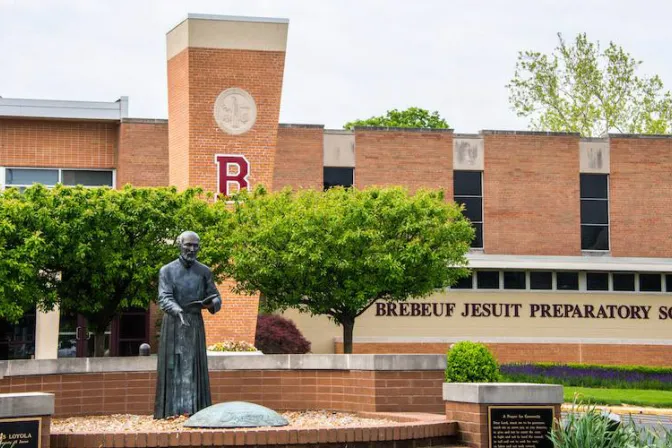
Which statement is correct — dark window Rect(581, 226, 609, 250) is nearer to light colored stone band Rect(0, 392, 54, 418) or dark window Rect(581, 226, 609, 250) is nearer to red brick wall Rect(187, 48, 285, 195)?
red brick wall Rect(187, 48, 285, 195)

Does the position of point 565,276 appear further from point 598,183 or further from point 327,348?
point 327,348

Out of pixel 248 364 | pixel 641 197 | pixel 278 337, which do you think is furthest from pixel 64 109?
pixel 248 364

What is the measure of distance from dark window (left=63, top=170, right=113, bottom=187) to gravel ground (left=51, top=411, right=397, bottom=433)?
27965 millimetres

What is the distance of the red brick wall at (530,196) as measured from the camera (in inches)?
1848

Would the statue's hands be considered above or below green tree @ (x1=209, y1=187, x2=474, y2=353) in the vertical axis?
below

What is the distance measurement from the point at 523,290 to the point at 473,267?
2.49 meters

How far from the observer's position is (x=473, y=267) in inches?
1788

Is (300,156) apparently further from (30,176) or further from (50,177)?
(30,176)

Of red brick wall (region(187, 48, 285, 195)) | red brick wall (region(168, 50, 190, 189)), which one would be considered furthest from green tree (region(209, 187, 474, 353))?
red brick wall (region(168, 50, 190, 189))

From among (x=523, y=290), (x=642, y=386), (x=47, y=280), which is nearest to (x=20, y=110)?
(x=47, y=280)

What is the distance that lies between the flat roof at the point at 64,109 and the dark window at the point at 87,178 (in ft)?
7.06

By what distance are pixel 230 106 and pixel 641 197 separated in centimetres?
1958

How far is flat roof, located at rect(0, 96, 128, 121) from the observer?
141 feet

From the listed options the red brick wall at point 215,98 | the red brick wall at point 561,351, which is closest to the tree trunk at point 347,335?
the red brick wall at point 215,98
